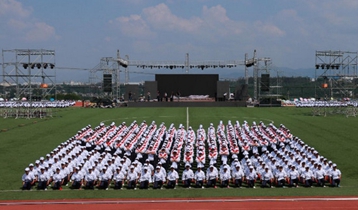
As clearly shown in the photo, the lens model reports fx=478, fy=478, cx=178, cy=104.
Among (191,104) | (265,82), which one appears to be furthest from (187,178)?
(265,82)

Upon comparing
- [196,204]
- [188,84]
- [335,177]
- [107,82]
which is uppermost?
[107,82]

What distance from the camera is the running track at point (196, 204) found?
14.4 m

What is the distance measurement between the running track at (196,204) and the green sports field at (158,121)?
2.75 ft

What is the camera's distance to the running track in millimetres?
14383

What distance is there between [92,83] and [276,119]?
3006 cm

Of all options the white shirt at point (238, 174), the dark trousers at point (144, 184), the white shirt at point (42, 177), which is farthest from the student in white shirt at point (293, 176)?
the white shirt at point (42, 177)

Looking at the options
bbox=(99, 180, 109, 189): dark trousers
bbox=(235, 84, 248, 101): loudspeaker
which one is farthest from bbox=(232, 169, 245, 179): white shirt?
bbox=(235, 84, 248, 101): loudspeaker

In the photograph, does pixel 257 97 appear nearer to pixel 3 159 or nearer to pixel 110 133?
pixel 110 133

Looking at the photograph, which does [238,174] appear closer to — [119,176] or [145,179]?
[145,179]

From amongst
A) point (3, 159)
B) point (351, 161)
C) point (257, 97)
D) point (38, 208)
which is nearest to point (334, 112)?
point (257, 97)

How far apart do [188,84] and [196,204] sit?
48564mm

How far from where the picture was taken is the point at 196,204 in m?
14.9

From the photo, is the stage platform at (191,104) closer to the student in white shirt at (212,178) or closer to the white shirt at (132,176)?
the student in white shirt at (212,178)

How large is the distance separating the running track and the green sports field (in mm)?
839
